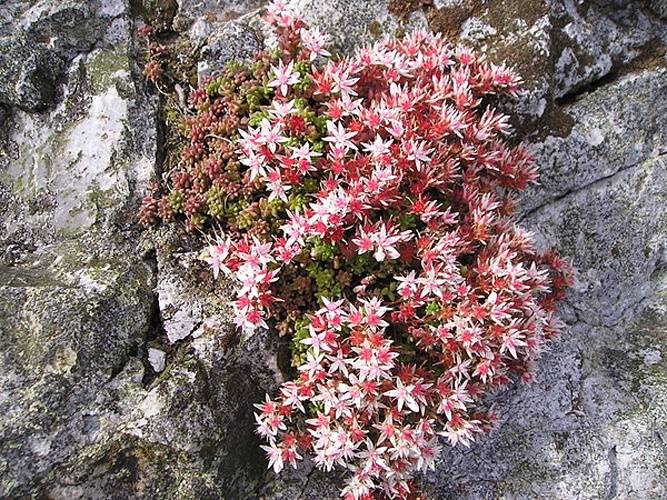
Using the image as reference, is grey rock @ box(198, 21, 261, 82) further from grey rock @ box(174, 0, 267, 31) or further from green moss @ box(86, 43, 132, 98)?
green moss @ box(86, 43, 132, 98)

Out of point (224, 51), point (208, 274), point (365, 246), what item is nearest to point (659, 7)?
point (365, 246)

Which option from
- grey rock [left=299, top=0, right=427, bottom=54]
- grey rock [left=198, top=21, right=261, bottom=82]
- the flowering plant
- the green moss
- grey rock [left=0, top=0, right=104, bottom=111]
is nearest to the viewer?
the flowering plant

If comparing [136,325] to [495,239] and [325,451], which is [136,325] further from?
[495,239]

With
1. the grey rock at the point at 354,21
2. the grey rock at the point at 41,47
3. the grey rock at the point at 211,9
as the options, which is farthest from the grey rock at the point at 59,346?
the grey rock at the point at 354,21

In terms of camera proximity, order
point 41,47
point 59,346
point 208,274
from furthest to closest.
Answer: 1. point 41,47
2. point 208,274
3. point 59,346

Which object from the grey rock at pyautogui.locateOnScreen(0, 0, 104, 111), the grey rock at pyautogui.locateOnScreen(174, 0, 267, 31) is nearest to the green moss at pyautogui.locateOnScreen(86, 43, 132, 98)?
the grey rock at pyautogui.locateOnScreen(0, 0, 104, 111)

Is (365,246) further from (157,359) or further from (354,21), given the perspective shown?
(354,21)
